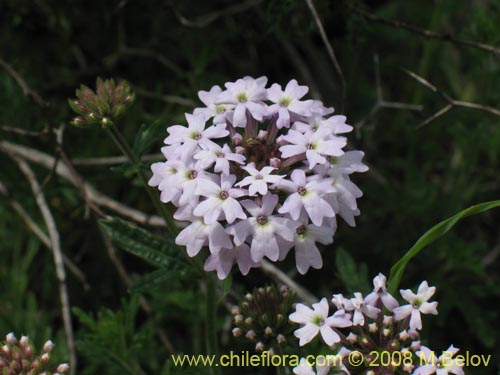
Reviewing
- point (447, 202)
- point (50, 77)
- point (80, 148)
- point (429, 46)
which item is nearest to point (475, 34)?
point (429, 46)

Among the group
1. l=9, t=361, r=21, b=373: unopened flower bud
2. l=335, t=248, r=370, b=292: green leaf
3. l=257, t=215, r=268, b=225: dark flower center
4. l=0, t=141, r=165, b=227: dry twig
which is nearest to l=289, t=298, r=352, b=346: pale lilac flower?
l=257, t=215, r=268, b=225: dark flower center

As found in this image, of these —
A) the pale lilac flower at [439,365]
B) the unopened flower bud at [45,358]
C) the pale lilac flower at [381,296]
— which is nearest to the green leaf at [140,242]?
the unopened flower bud at [45,358]

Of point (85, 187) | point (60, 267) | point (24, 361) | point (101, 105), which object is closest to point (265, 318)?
point (24, 361)

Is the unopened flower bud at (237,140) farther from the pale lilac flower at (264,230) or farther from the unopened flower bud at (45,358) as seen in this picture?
the unopened flower bud at (45,358)

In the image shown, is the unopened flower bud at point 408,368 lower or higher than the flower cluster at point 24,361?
lower

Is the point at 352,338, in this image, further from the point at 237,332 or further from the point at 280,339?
the point at 237,332

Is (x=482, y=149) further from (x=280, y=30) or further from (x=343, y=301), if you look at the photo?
(x=343, y=301)

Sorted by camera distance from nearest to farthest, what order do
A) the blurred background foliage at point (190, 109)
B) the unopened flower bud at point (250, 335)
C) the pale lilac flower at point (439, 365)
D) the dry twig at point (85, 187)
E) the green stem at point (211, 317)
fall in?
the pale lilac flower at point (439, 365)
the unopened flower bud at point (250, 335)
the green stem at point (211, 317)
the dry twig at point (85, 187)
the blurred background foliage at point (190, 109)

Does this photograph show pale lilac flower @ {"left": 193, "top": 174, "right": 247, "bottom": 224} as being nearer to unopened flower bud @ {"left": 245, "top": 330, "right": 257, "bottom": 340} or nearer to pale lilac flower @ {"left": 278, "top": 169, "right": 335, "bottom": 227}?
pale lilac flower @ {"left": 278, "top": 169, "right": 335, "bottom": 227}
